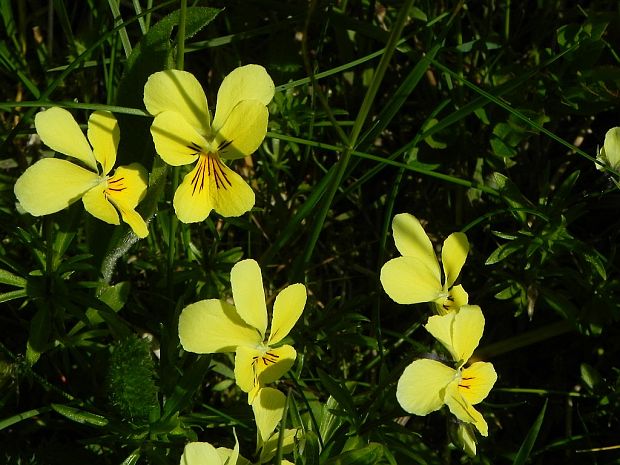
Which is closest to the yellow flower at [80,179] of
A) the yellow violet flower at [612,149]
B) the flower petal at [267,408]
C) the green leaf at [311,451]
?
the flower petal at [267,408]

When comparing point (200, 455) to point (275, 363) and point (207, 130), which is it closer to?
point (275, 363)

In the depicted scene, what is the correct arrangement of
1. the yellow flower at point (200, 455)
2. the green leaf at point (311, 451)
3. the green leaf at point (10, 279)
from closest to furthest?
the yellow flower at point (200, 455) → the green leaf at point (311, 451) → the green leaf at point (10, 279)

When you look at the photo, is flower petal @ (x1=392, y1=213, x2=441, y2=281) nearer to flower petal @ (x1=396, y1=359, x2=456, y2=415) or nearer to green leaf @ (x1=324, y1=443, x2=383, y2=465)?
flower petal @ (x1=396, y1=359, x2=456, y2=415)

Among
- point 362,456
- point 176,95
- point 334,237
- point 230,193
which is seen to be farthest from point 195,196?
point 334,237

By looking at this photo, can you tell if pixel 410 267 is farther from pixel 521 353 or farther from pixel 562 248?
pixel 521 353

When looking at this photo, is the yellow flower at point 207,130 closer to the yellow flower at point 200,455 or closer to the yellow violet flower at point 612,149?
the yellow flower at point 200,455

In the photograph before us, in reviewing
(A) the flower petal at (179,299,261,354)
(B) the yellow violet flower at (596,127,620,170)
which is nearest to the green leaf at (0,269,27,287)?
(A) the flower petal at (179,299,261,354)

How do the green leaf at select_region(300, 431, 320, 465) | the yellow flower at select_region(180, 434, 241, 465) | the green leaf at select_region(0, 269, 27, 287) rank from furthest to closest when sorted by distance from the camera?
the green leaf at select_region(0, 269, 27, 287), the green leaf at select_region(300, 431, 320, 465), the yellow flower at select_region(180, 434, 241, 465)
